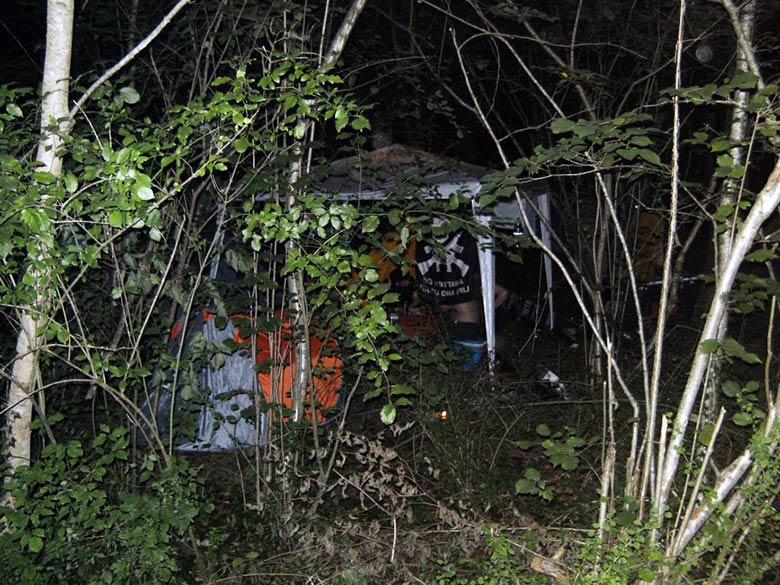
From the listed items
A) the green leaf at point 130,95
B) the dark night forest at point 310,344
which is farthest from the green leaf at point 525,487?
the green leaf at point 130,95

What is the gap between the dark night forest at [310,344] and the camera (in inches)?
115

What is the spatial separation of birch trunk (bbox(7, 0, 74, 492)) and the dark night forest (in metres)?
0.01

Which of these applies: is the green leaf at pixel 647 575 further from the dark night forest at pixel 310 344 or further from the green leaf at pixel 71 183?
the green leaf at pixel 71 183

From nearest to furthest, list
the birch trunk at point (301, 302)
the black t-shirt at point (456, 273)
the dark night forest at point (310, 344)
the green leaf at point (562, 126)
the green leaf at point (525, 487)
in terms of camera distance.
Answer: the green leaf at point (562, 126) → the dark night forest at point (310, 344) → the green leaf at point (525, 487) → the birch trunk at point (301, 302) → the black t-shirt at point (456, 273)

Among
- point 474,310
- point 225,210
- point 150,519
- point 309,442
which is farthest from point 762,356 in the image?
point 150,519

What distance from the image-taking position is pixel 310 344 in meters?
4.25

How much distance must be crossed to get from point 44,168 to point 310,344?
1.58m

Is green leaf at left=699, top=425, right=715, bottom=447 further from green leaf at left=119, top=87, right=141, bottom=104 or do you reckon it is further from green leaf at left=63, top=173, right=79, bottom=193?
green leaf at left=119, top=87, right=141, bottom=104

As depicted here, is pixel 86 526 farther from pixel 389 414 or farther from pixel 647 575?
pixel 647 575

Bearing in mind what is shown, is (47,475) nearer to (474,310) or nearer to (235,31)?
(235,31)

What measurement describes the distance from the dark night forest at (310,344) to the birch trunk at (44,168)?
0.03 feet

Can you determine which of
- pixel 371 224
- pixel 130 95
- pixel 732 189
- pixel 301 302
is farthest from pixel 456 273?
pixel 130 95

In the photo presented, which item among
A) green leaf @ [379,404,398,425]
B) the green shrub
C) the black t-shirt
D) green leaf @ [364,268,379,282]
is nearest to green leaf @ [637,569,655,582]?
green leaf @ [379,404,398,425]

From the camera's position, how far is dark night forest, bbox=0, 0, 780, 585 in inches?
115
